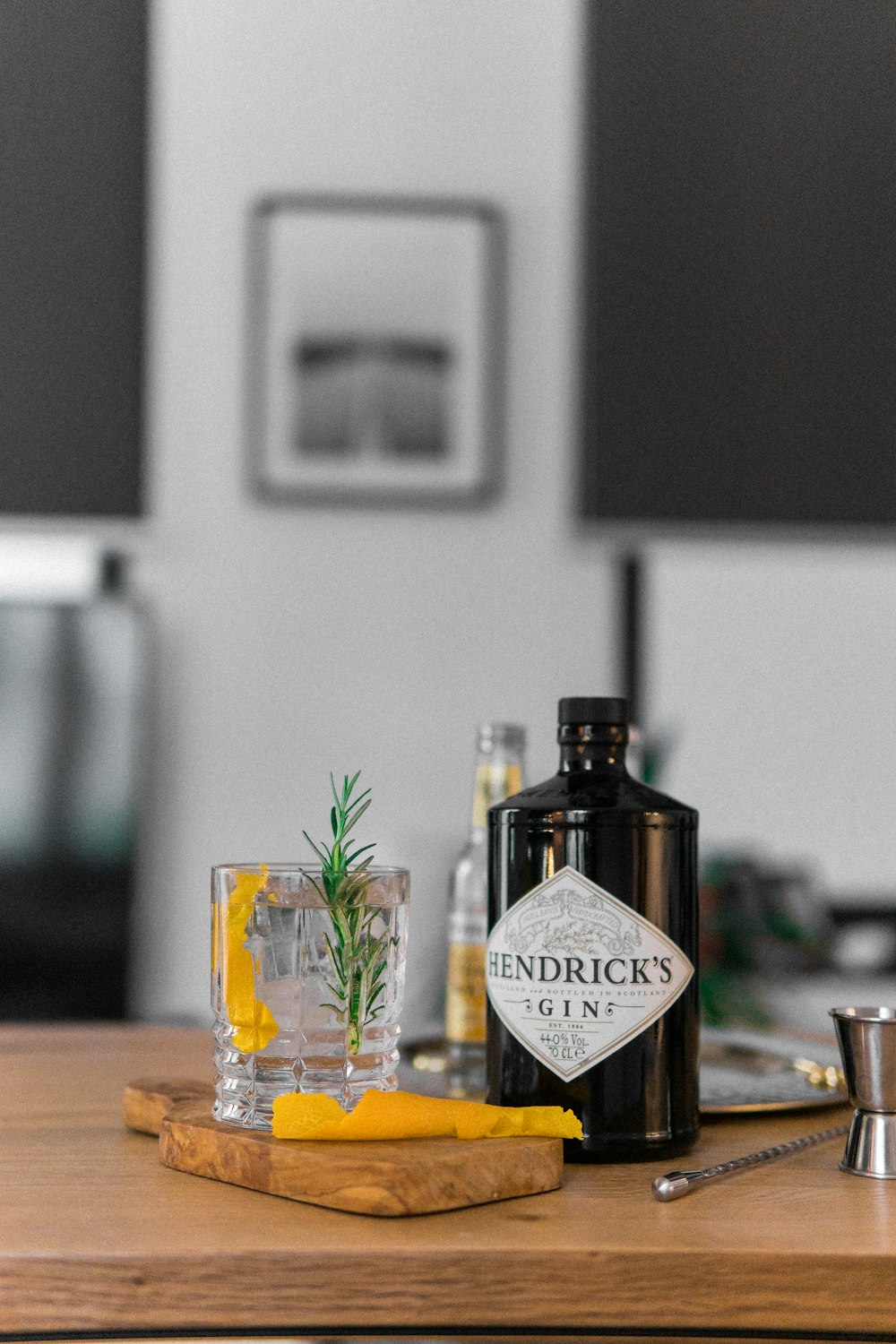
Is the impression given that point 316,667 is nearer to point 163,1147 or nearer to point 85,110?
point 85,110

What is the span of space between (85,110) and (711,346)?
4.07 feet

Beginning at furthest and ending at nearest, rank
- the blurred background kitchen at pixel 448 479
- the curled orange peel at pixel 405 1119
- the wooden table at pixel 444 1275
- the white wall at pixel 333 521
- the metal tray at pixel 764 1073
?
the white wall at pixel 333 521
the blurred background kitchen at pixel 448 479
the metal tray at pixel 764 1073
the curled orange peel at pixel 405 1119
the wooden table at pixel 444 1275

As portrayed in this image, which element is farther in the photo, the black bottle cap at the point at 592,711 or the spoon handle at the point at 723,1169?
the black bottle cap at the point at 592,711

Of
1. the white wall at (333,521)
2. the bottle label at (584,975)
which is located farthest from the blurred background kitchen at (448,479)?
the bottle label at (584,975)

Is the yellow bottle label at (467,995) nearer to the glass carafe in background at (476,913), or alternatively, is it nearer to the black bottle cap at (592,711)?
the glass carafe in background at (476,913)

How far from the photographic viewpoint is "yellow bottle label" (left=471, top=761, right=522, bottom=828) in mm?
951

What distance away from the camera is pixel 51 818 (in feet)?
8.93

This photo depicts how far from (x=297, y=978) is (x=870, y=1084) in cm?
28

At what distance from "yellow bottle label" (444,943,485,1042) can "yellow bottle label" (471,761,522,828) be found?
0.29 ft

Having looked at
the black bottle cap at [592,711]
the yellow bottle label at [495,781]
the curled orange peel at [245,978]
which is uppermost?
the black bottle cap at [592,711]

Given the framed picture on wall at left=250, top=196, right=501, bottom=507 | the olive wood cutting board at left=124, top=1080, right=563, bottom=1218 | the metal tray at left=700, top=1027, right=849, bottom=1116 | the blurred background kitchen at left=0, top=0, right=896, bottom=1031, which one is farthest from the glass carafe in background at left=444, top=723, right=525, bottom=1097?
the framed picture on wall at left=250, top=196, right=501, bottom=507

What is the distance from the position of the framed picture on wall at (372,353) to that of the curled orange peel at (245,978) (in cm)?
223

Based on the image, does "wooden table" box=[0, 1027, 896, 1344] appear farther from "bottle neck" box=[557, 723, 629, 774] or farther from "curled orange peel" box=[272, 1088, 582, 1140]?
"bottle neck" box=[557, 723, 629, 774]

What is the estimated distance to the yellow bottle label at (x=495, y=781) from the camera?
Answer: 3.12ft
